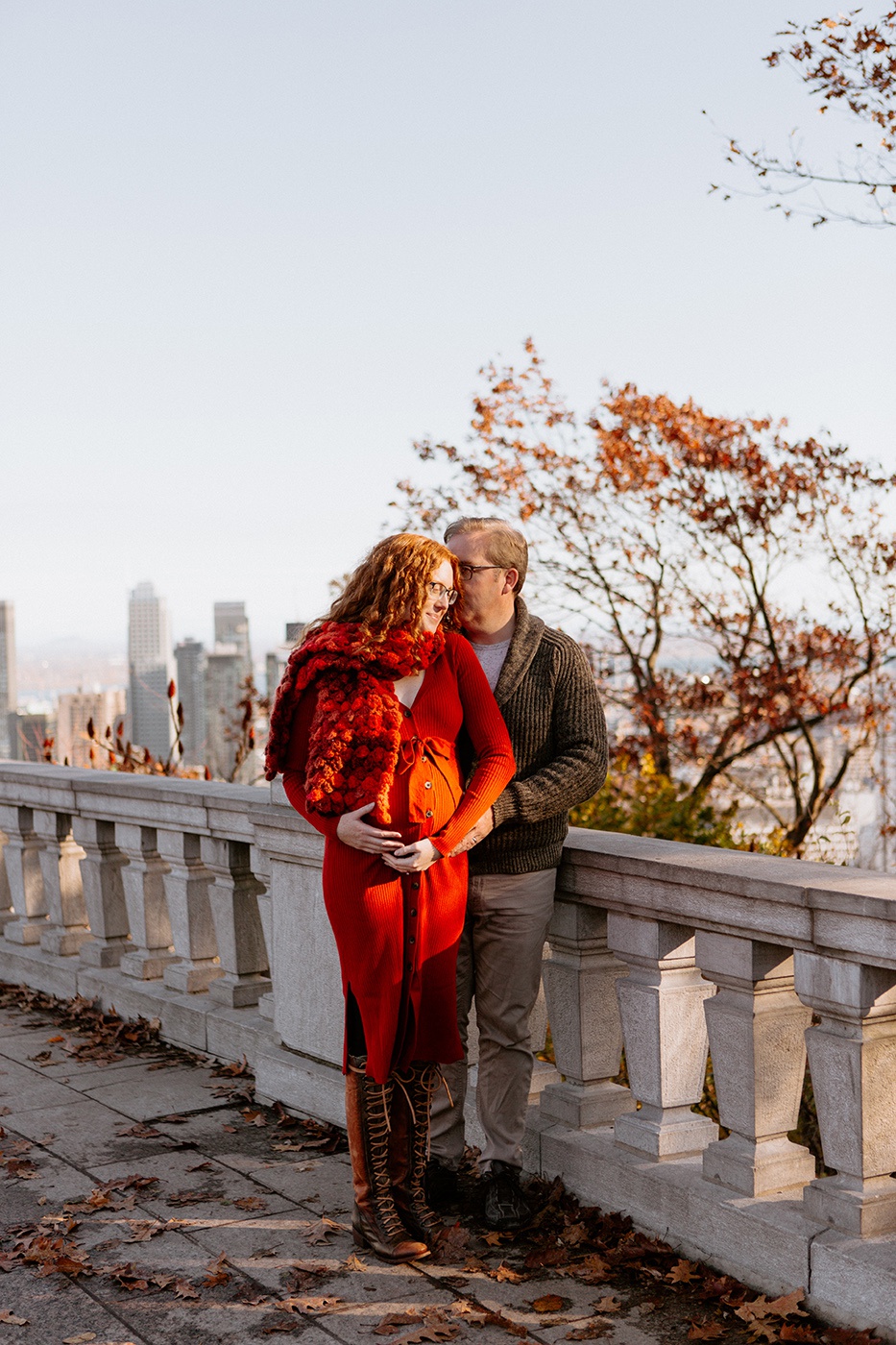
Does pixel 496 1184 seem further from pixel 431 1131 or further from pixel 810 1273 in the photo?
pixel 810 1273

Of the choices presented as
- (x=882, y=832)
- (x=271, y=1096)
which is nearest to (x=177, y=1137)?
(x=271, y=1096)

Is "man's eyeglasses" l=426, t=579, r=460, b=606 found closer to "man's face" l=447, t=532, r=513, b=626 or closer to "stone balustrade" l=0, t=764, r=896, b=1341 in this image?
"man's face" l=447, t=532, r=513, b=626

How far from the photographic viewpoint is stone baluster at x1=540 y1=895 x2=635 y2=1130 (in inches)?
163

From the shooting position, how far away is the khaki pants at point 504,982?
158 inches

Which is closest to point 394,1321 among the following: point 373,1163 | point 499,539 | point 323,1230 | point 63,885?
point 373,1163

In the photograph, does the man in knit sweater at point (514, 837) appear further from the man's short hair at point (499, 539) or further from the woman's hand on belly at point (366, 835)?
the woman's hand on belly at point (366, 835)

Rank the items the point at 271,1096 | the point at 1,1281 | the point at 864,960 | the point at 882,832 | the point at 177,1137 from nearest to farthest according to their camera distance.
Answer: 1. the point at 864,960
2. the point at 1,1281
3. the point at 177,1137
4. the point at 271,1096
5. the point at 882,832

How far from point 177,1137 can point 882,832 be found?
8.62 m

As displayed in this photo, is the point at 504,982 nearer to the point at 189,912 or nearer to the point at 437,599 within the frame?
the point at 437,599

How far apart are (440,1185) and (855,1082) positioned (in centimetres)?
149

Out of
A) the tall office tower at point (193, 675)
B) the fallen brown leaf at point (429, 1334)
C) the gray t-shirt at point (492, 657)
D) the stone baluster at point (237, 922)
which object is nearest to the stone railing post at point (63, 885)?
the stone baluster at point (237, 922)

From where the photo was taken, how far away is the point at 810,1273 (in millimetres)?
3328

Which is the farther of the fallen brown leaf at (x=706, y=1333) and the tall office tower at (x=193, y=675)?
the tall office tower at (x=193, y=675)

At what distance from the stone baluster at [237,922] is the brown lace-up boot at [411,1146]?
2.04 meters
